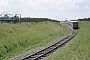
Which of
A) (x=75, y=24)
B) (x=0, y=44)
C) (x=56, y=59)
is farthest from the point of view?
(x=75, y=24)

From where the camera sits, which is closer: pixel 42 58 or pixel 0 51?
pixel 42 58

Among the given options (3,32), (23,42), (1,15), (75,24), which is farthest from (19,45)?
(75,24)

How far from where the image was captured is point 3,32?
3650cm

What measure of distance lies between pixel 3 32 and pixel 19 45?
476cm

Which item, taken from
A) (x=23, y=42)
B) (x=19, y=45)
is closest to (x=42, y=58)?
(x=19, y=45)

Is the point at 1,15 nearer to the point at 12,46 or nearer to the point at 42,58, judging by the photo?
the point at 12,46

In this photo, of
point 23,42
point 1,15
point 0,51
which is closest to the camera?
point 0,51

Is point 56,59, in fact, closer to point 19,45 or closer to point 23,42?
point 19,45

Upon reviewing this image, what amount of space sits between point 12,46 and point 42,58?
8.90 metres

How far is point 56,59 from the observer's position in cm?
2153

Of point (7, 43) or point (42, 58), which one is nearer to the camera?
point (42, 58)

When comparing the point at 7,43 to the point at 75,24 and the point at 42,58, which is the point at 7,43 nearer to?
the point at 42,58

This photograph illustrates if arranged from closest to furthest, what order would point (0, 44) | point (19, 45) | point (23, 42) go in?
point (0, 44) → point (19, 45) → point (23, 42)

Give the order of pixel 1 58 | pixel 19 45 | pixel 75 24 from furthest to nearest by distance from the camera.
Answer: pixel 75 24 < pixel 19 45 < pixel 1 58
